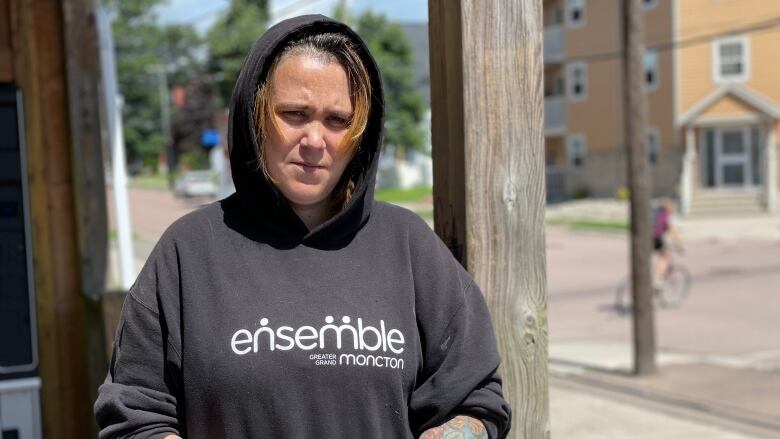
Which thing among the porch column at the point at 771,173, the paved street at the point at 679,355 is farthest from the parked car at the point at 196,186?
the porch column at the point at 771,173

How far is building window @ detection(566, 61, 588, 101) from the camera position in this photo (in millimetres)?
31234

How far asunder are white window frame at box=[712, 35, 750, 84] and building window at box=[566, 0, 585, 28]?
568cm

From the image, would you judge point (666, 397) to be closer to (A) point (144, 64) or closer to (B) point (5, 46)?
(B) point (5, 46)

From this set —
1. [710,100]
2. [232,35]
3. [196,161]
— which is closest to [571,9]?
[710,100]

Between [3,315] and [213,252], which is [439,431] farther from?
[3,315]

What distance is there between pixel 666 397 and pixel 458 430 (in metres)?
6.09

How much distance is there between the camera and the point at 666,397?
722cm

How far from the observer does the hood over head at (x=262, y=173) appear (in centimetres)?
161

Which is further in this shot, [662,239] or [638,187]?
[662,239]

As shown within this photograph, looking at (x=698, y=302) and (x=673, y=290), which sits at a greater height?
(x=673, y=290)

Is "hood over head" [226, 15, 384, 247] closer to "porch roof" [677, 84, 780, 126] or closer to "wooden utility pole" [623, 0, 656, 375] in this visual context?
"wooden utility pole" [623, 0, 656, 375]

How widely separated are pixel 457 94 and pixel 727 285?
497 inches

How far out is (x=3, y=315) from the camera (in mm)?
3771

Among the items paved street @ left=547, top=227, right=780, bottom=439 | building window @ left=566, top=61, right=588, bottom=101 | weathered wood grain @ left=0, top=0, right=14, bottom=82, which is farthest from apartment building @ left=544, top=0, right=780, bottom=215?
weathered wood grain @ left=0, top=0, right=14, bottom=82
